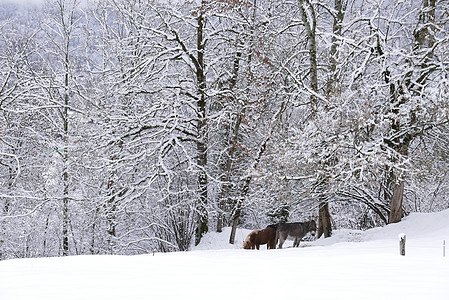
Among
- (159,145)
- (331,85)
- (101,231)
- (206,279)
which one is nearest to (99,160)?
(159,145)

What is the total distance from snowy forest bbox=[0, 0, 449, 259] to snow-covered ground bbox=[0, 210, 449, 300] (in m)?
3.30

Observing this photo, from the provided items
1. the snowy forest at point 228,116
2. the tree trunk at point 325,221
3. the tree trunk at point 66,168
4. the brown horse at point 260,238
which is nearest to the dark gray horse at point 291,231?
the brown horse at point 260,238

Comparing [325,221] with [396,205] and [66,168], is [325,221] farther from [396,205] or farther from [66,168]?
[66,168]

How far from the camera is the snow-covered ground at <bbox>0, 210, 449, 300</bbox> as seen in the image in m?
4.30

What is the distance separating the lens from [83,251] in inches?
846

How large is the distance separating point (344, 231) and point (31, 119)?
646 inches

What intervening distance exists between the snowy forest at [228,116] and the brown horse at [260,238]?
3.17ft

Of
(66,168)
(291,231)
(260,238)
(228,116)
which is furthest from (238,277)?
(66,168)

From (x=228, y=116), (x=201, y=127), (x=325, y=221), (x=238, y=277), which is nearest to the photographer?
(x=238, y=277)

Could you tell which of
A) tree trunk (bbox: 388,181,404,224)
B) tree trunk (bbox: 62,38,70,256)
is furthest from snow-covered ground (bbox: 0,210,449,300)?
tree trunk (bbox: 62,38,70,256)

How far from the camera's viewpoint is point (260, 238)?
11625 millimetres

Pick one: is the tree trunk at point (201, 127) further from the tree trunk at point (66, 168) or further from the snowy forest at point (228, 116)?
the tree trunk at point (66, 168)

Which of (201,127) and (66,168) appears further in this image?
(66,168)

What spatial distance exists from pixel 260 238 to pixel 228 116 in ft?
17.1
